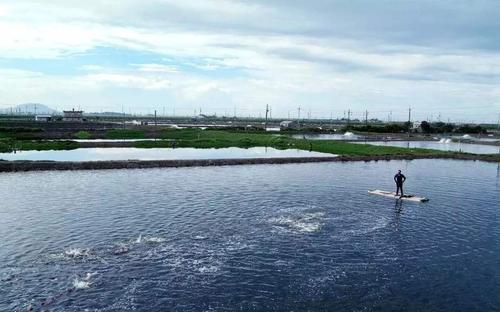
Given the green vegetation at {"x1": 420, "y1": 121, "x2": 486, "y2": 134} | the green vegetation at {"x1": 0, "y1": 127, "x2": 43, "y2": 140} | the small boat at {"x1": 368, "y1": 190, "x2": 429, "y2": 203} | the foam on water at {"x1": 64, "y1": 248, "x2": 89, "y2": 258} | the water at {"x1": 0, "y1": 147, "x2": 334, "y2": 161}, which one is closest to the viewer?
the foam on water at {"x1": 64, "y1": 248, "x2": 89, "y2": 258}

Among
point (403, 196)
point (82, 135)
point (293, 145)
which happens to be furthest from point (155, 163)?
point (82, 135)

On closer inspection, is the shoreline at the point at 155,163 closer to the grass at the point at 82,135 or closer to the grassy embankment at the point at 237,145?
the grassy embankment at the point at 237,145

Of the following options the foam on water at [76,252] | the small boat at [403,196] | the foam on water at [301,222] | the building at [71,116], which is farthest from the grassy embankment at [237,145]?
the building at [71,116]

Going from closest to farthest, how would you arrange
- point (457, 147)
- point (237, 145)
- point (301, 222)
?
point (301, 222) → point (237, 145) → point (457, 147)

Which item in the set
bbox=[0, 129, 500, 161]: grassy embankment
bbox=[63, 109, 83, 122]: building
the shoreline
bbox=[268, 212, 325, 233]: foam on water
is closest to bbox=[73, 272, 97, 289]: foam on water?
bbox=[268, 212, 325, 233]: foam on water

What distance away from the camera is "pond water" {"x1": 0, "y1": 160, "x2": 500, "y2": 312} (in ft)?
54.0

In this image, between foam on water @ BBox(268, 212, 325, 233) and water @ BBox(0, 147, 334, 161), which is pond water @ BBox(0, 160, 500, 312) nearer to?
foam on water @ BBox(268, 212, 325, 233)

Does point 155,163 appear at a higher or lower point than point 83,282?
higher

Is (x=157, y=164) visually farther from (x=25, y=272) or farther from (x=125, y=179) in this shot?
(x=25, y=272)

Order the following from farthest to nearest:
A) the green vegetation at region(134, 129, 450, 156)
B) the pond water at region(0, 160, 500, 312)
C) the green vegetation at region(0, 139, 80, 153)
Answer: the green vegetation at region(134, 129, 450, 156), the green vegetation at region(0, 139, 80, 153), the pond water at region(0, 160, 500, 312)

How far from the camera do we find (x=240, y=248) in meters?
21.4

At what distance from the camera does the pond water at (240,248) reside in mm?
16453

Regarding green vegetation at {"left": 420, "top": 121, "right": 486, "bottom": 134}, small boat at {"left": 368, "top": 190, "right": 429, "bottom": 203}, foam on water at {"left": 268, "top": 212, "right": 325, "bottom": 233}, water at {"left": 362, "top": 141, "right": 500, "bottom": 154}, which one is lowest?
foam on water at {"left": 268, "top": 212, "right": 325, "bottom": 233}

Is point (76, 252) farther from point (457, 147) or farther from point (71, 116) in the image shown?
point (71, 116)
